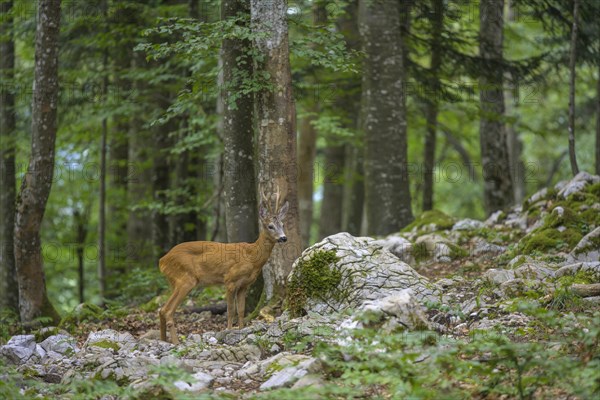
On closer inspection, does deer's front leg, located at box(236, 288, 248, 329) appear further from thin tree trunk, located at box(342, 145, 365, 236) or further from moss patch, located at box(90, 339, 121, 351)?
thin tree trunk, located at box(342, 145, 365, 236)

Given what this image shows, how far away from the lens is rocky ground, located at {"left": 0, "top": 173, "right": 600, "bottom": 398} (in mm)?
5953

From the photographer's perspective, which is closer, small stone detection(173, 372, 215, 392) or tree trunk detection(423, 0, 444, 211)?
small stone detection(173, 372, 215, 392)

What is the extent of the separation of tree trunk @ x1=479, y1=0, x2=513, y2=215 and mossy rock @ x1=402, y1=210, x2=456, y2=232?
2.58 metres

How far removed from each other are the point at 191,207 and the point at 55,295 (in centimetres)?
1176

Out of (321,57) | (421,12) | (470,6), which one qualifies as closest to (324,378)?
(321,57)

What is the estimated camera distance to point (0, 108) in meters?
15.4

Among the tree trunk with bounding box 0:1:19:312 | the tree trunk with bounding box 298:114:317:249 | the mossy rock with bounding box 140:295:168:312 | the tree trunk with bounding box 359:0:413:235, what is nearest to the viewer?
the mossy rock with bounding box 140:295:168:312

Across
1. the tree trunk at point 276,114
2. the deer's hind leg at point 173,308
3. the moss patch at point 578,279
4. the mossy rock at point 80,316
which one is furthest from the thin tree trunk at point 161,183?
the moss patch at point 578,279

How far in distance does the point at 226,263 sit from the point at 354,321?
298 centimetres

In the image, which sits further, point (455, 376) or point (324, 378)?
point (324, 378)

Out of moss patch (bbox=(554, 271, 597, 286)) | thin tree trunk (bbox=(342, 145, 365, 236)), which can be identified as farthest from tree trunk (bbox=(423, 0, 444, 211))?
moss patch (bbox=(554, 271, 597, 286))

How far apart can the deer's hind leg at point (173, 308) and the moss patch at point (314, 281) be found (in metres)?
1.14

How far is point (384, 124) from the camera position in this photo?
43.2 feet

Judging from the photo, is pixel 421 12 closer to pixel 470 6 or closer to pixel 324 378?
pixel 470 6
